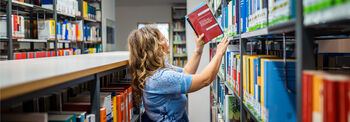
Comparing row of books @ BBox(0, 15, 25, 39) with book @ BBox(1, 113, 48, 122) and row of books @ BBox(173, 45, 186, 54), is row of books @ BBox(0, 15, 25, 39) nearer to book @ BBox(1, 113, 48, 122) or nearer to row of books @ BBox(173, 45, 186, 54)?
Answer: book @ BBox(1, 113, 48, 122)

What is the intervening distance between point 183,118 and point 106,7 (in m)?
5.00

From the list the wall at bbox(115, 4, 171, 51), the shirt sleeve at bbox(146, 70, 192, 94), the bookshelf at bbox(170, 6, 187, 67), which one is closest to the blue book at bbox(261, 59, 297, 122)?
the shirt sleeve at bbox(146, 70, 192, 94)

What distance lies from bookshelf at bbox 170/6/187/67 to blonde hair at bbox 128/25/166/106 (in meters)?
6.47

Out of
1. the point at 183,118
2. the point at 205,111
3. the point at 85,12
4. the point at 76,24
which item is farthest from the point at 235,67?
the point at 85,12

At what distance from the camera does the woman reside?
5.08 feet

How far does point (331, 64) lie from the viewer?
4.38ft

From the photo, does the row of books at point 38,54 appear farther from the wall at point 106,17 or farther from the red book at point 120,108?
the red book at point 120,108

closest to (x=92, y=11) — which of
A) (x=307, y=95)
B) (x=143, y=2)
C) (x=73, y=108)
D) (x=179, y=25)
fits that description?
(x=143, y=2)

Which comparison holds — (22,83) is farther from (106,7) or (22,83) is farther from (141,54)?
(106,7)

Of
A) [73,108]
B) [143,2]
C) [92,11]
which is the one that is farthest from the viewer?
[143,2]

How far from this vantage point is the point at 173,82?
1.53 meters

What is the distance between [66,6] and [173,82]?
3.41 metres

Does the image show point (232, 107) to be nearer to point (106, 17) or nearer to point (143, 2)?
point (106, 17)

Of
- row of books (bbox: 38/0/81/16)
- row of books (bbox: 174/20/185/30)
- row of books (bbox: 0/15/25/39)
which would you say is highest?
row of books (bbox: 174/20/185/30)
